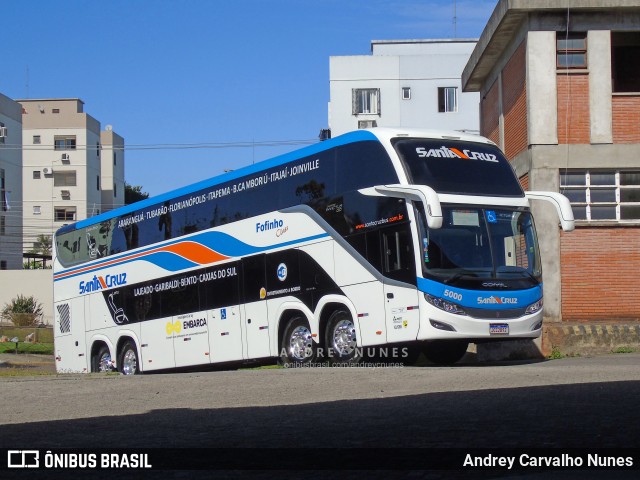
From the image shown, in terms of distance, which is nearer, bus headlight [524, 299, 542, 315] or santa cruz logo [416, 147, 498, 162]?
santa cruz logo [416, 147, 498, 162]

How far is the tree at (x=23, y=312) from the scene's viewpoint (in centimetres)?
6419

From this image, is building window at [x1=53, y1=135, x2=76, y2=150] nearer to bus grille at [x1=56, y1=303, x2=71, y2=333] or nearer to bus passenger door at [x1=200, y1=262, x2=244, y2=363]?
bus grille at [x1=56, y1=303, x2=71, y2=333]

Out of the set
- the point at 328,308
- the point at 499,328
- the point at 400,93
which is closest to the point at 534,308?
the point at 499,328

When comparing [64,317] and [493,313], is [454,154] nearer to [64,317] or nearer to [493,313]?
[493,313]

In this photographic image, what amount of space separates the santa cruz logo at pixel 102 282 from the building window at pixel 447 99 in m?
45.3

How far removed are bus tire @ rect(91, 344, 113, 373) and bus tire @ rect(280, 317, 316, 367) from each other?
695 centimetres

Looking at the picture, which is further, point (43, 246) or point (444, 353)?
point (43, 246)

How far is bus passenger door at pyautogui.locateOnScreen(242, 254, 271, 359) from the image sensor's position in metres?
20.9

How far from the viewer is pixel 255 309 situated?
21.2 metres

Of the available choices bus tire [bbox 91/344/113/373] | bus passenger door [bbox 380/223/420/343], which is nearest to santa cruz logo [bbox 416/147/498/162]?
bus passenger door [bbox 380/223/420/343]

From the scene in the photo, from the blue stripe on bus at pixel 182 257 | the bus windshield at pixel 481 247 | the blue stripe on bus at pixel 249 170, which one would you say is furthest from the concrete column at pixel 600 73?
the blue stripe on bus at pixel 182 257

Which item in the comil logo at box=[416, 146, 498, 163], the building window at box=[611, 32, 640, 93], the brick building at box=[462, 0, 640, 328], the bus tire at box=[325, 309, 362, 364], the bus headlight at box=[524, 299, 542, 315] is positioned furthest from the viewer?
the building window at box=[611, 32, 640, 93]

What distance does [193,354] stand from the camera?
75.4 feet

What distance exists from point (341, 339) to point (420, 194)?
344 cm
